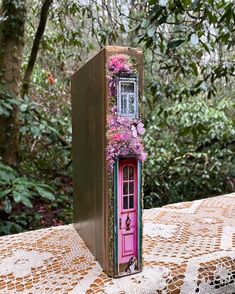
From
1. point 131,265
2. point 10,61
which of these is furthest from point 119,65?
point 10,61

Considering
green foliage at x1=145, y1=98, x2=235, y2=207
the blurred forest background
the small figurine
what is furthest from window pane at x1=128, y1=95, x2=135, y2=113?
green foliage at x1=145, y1=98, x2=235, y2=207

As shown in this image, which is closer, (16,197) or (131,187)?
(131,187)

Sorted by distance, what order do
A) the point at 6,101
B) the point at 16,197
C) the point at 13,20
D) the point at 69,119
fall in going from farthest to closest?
1. the point at 69,119
2. the point at 13,20
3. the point at 6,101
4. the point at 16,197

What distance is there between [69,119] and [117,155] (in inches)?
59.7

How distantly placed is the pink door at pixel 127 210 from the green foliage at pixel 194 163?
1.38m

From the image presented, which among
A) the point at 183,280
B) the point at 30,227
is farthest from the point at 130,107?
the point at 30,227

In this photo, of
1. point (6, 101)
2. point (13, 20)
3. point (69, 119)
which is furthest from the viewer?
point (69, 119)

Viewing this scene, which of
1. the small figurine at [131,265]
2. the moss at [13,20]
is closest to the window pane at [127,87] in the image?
the small figurine at [131,265]

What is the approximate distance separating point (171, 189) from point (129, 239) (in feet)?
4.83

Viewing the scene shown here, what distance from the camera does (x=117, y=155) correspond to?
49 centimetres

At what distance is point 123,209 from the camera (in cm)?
51

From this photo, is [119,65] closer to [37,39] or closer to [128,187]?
[128,187]

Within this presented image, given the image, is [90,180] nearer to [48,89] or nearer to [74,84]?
[74,84]

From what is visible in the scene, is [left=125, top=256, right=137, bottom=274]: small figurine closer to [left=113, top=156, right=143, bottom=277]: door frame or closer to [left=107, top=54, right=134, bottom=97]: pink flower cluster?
[left=113, top=156, right=143, bottom=277]: door frame
